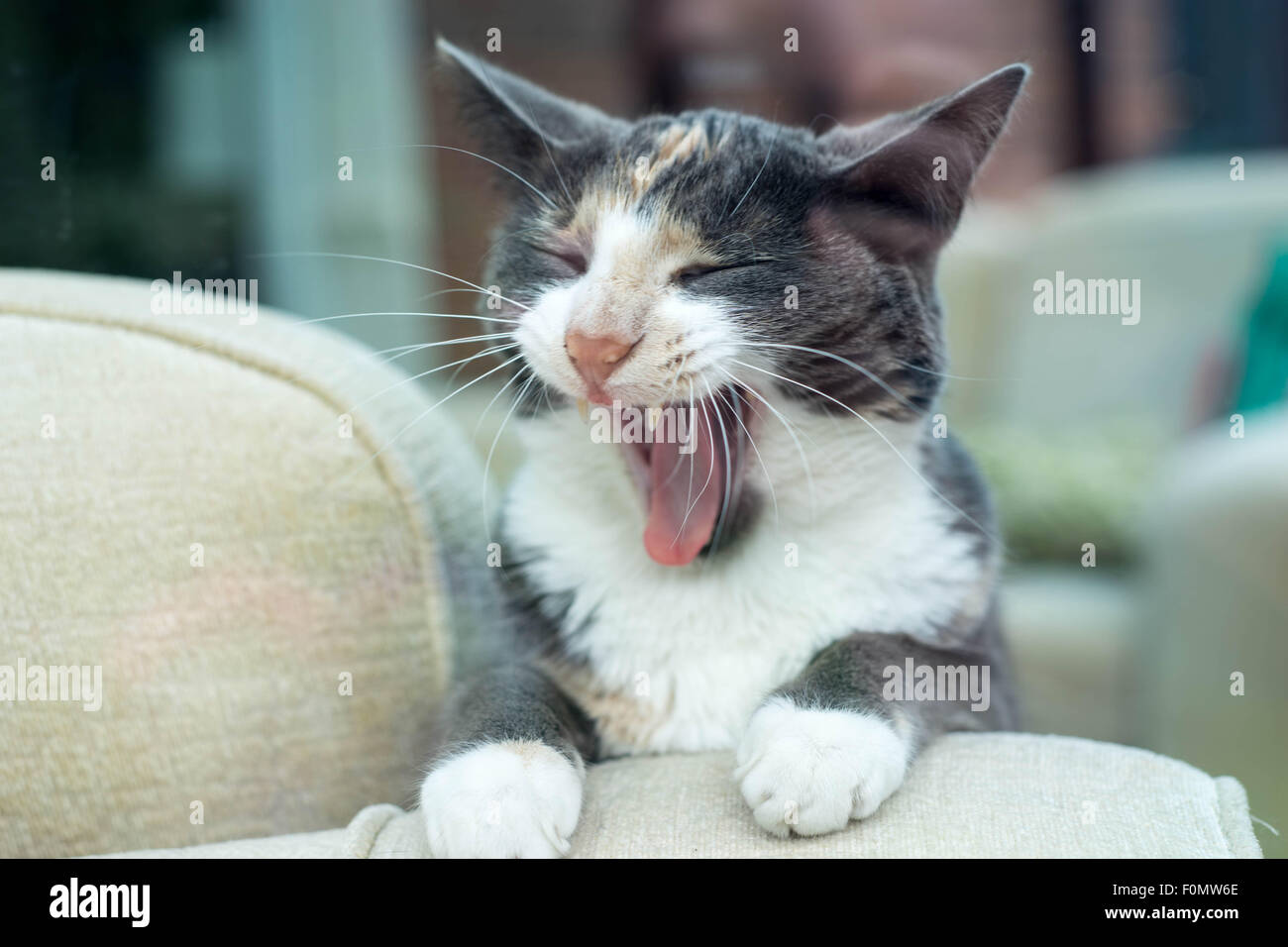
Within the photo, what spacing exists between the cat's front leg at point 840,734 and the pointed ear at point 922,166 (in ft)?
1.01

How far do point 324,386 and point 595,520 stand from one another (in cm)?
24

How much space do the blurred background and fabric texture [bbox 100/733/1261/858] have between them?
0.08 meters

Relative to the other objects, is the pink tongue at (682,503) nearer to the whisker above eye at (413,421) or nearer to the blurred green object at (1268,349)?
the whisker above eye at (413,421)

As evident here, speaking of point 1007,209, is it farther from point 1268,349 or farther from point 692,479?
point 692,479

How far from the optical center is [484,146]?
92cm

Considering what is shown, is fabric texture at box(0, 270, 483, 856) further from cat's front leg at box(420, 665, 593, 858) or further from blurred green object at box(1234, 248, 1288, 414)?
blurred green object at box(1234, 248, 1288, 414)

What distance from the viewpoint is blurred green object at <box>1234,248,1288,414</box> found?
186 cm

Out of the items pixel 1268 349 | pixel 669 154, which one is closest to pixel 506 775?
pixel 669 154

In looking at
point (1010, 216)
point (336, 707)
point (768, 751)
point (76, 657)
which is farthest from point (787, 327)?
point (1010, 216)

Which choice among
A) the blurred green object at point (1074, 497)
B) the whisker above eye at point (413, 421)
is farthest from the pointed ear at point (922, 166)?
the blurred green object at point (1074, 497)

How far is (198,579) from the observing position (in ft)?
2.54

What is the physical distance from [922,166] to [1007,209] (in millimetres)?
2045

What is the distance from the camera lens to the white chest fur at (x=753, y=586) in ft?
2.75

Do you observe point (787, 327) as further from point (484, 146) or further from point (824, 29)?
point (824, 29)
